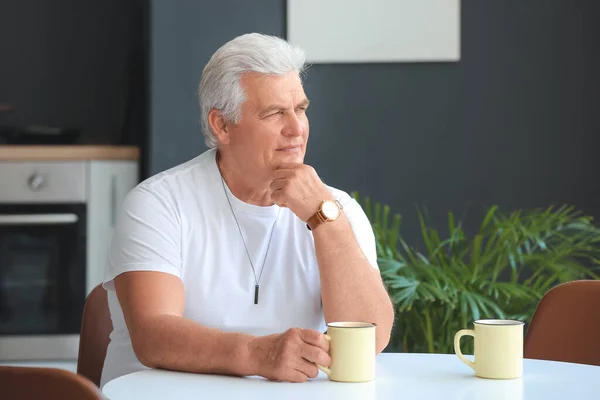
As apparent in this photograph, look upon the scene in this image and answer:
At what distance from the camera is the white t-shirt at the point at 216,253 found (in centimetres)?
188

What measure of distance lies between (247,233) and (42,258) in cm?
196

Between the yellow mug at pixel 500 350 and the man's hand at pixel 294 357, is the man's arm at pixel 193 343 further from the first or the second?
the yellow mug at pixel 500 350

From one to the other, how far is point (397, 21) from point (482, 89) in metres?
0.39

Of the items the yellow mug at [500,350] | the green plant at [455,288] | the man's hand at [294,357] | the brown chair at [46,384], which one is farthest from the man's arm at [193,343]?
the green plant at [455,288]

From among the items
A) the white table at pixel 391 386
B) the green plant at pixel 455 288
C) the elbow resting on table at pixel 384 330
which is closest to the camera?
the white table at pixel 391 386

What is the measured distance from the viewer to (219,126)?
2082mm

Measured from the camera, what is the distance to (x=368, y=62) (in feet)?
12.0

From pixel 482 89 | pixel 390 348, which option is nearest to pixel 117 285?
pixel 390 348

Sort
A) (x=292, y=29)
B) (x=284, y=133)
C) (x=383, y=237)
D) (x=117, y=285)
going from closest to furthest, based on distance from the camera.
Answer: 1. (x=117, y=285)
2. (x=284, y=133)
3. (x=383, y=237)
4. (x=292, y=29)

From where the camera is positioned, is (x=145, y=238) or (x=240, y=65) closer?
(x=145, y=238)

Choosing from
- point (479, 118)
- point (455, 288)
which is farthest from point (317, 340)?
point (479, 118)

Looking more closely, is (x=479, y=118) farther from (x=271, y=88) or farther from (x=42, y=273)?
(x=271, y=88)

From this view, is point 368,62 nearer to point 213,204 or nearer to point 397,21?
point 397,21

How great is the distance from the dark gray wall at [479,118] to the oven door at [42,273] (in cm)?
94
